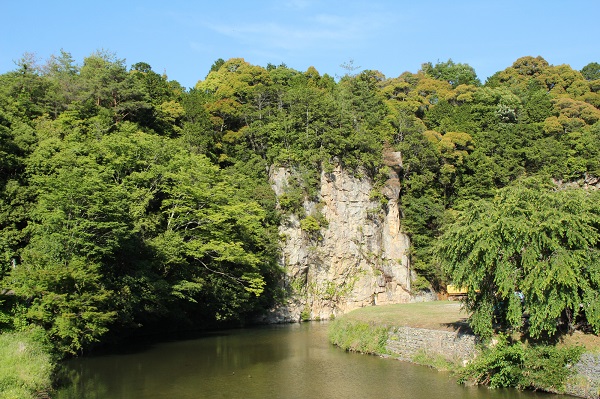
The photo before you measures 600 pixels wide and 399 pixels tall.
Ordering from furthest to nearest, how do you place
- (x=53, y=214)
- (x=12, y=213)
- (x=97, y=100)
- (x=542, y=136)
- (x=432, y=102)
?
(x=432, y=102), (x=542, y=136), (x=97, y=100), (x=12, y=213), (x=53, y=214)

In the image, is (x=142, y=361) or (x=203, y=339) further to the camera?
(x=203, y=339)

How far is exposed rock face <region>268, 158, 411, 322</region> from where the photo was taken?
4344 cm

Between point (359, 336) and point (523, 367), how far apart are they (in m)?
9.48

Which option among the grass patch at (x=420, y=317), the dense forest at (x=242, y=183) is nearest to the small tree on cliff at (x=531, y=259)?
the dense forest at (x=242, y=183)

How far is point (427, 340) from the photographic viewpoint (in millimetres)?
21578

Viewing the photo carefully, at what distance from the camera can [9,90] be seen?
37719 millimetres

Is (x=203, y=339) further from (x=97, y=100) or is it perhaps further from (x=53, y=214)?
(x=97, y=100)

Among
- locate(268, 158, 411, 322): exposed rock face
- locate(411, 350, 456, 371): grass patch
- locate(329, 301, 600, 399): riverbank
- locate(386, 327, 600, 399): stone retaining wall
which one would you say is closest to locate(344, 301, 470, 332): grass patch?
locate(329, 301, 600, 399): riverbank

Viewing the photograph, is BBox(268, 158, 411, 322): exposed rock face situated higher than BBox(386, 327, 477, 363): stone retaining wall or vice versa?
BBox(268, 158, 411, 322): exposed rock face

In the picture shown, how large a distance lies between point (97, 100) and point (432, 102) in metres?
40.4

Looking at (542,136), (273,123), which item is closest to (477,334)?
(273,123)

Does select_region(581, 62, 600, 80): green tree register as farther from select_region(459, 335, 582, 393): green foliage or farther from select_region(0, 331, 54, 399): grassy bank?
select_region(0, 331, 54, 399): grassy bank

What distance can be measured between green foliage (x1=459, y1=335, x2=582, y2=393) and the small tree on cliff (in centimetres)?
65

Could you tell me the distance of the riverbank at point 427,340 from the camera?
1599 centimetres
